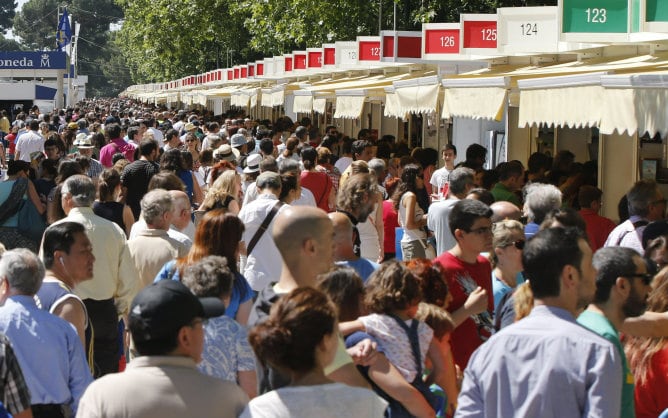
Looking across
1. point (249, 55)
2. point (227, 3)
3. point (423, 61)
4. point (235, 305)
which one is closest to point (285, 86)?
point (423, 61)

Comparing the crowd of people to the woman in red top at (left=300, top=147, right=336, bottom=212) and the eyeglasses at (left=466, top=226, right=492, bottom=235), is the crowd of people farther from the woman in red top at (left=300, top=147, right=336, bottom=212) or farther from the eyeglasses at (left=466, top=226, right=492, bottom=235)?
the woman in red top at (left=300, top=147, right=336, bottom=212)

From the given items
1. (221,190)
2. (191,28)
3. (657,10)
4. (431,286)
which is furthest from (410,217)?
(191,28)

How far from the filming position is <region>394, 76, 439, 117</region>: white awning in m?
12.2

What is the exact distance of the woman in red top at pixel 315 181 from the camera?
1148 cm

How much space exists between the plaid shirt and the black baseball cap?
0.70 meters

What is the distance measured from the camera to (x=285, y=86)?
22.4 metres

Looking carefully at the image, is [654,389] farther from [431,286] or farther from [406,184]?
[406,184]

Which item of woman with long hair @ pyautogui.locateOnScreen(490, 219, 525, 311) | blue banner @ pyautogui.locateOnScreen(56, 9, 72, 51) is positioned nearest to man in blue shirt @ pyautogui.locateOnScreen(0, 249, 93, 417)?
woman with long hair @ pyautogui.locateOnScreen(490, 219, 525, 311)

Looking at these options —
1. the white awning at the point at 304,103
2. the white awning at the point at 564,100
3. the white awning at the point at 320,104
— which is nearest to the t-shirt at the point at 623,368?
the white awning at the point at 564,100

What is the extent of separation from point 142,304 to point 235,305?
6.28 feet

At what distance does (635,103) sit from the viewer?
7543 mm

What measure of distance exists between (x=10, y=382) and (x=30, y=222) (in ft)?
19.5

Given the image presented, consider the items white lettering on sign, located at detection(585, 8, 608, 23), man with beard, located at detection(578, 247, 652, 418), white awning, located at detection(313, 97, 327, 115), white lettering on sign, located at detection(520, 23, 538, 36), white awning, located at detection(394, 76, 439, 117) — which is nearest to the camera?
man with beard, located at detection(578, 247, 652, 418)

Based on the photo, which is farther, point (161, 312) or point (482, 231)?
point (482, 231)
